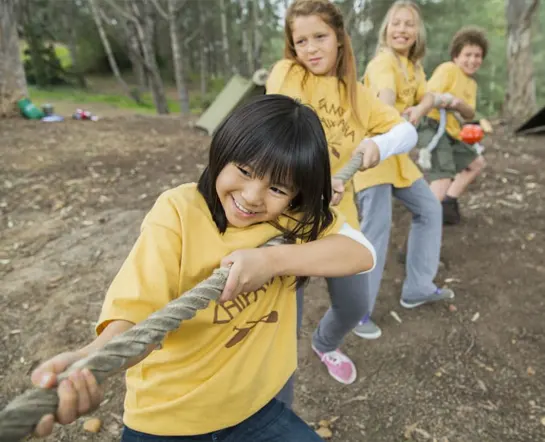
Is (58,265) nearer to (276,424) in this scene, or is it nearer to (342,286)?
(342,286)

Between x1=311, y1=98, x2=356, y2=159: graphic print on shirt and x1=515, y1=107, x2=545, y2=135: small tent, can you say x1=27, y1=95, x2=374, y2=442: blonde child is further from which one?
x1=515, y1=107, x2=545, y2=135: small tent

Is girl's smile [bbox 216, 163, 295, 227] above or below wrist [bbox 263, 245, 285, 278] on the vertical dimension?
above

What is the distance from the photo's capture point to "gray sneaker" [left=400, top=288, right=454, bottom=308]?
3.13m

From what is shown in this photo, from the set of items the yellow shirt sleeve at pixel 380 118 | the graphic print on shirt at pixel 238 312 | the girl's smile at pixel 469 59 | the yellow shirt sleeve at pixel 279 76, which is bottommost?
the graphic print on shirt at pixel 238 312

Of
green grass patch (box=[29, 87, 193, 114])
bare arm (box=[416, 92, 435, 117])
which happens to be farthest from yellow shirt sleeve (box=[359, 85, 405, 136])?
green grass patch (box=[29, 87, 193, 114])

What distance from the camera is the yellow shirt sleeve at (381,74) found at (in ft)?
8.31

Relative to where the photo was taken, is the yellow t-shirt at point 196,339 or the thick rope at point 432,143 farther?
the thick rope at point 432,143

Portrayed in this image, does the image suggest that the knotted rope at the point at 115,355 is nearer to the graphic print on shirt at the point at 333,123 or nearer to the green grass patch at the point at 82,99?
the graphic print on shirt at the point at 333,123

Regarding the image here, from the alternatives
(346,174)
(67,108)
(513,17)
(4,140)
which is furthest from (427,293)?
(67,108)

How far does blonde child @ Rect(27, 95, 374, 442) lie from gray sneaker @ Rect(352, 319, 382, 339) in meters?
1.52

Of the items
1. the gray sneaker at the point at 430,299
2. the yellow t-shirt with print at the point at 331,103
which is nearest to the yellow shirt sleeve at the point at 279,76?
the yellow t-shirt with print at the point at 331,103

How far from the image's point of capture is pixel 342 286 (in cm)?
200

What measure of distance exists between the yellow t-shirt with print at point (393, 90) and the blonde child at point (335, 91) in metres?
0.42

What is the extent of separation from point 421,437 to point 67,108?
15807 millimetres
